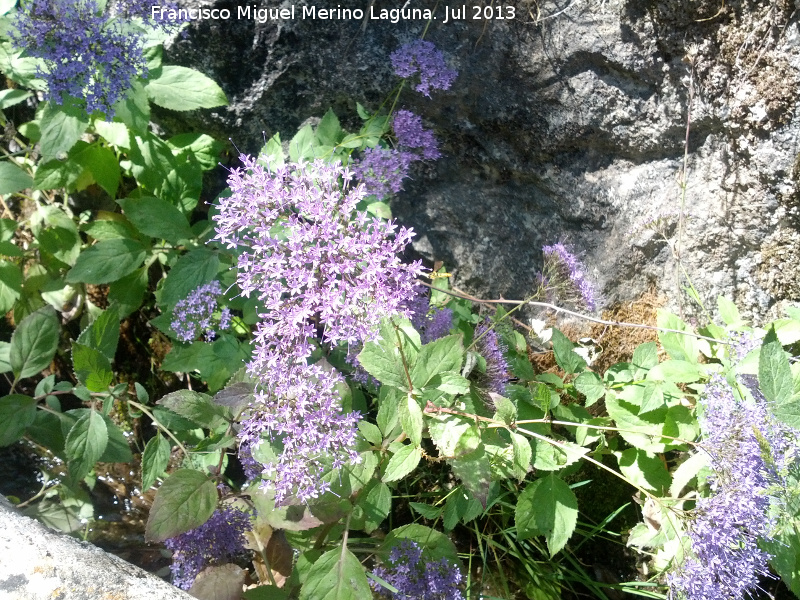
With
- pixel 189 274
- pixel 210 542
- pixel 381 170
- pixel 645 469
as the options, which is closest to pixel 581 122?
pixel 381 170

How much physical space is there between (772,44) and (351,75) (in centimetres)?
146

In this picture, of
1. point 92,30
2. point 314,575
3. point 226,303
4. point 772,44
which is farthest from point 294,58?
point 314,575

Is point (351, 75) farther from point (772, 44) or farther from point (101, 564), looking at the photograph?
point (101, 564)

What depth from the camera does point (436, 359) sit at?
1.58m

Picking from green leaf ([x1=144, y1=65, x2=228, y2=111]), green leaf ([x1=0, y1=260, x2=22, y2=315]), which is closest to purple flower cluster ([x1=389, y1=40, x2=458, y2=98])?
green leaf ([x1=144, y1=65, x2=228, y2=111])

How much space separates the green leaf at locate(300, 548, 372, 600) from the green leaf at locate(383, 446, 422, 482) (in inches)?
Answer: 10.5

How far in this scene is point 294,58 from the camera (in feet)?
8.14

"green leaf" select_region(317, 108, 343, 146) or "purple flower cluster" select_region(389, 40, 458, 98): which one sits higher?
"purple flower cluster" select_region(389, 40, 458, 98)

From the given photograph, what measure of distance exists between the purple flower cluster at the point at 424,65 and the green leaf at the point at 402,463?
126 centimetres

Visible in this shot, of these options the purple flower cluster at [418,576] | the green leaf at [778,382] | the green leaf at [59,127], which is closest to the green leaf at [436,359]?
the purple flower cluster at [418,576]

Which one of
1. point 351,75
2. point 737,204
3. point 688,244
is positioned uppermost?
point 351,75

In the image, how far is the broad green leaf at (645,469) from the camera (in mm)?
2162

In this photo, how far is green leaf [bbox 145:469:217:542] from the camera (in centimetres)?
173

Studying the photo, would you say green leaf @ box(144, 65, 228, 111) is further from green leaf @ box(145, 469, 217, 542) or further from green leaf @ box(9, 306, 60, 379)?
green leaf @ box(145, 469, 217, 542)
